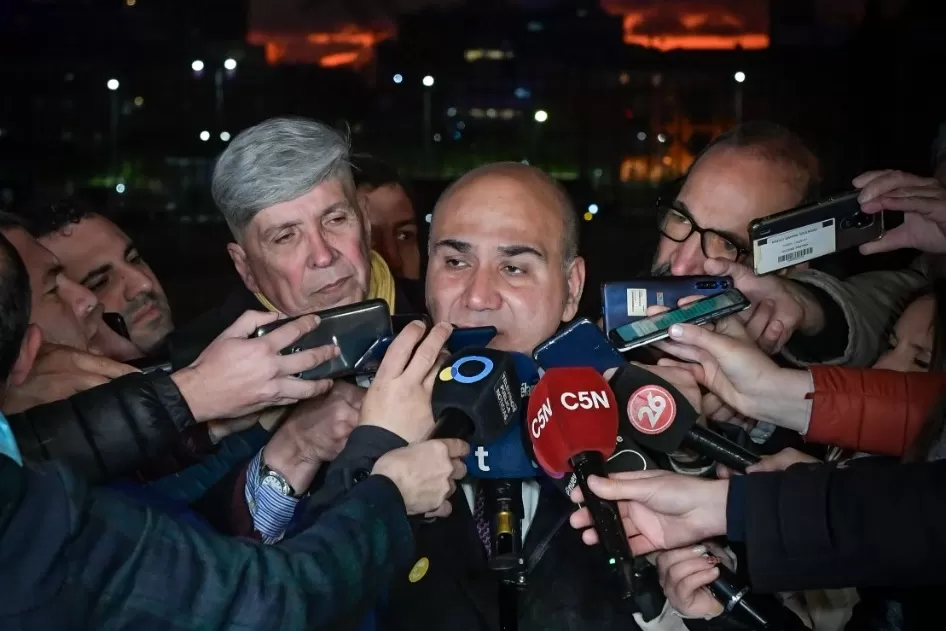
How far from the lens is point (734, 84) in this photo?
6641mm

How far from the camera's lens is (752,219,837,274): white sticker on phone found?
177 centimetres

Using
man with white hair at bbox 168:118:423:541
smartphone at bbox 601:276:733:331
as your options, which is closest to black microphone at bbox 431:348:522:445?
smartphone at bbox 601:276:733:331

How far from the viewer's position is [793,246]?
1.78 meters

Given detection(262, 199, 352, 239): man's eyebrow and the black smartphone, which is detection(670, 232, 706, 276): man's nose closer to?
detection(262, 199, 352, 239): man's eyebrow

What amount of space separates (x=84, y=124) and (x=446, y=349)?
6.15 metres

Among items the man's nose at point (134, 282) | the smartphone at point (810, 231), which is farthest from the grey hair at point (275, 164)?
the smartphone at point (810, 231)

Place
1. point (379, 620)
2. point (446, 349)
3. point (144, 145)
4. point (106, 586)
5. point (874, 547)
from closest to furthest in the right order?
1. point (106, 586)
2. point (874, 547)
3. point (446, 349)
4. point (379, 620)
5. point (144, 145)

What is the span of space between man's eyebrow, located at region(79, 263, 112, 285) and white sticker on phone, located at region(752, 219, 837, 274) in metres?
1.70

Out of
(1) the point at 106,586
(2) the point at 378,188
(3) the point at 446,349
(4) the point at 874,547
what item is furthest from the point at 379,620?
(2) the point at 378,188

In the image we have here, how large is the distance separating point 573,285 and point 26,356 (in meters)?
1.02

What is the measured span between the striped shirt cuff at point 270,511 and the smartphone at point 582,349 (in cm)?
58

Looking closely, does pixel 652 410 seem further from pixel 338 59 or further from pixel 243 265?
pixel 338 59

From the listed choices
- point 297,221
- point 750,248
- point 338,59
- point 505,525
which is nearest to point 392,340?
point 505,525

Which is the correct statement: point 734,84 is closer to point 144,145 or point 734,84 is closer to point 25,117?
point 144,145
